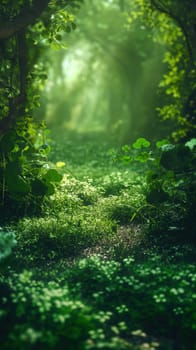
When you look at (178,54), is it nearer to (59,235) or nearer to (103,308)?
(59,235)

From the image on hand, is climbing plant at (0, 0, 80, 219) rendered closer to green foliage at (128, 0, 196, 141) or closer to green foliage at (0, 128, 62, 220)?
green foliage at (0, 128, 62, 220)

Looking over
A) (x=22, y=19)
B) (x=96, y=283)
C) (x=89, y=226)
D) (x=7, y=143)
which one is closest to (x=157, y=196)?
(x=89, y=226)

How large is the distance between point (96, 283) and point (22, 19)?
4.87m

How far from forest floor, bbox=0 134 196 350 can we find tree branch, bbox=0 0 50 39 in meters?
3.00

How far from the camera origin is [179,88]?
39.7 feet

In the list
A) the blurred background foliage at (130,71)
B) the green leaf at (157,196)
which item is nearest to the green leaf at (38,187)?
the green leaf at (157,196)

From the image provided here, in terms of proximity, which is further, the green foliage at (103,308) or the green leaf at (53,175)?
the green leaf at (53,175)

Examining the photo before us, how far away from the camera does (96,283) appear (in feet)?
17.8

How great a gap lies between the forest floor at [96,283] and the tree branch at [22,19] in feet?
9.83

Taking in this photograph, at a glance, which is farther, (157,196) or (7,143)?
(7,143)

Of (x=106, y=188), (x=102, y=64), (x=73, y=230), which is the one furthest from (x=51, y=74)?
(x=73, y=230)

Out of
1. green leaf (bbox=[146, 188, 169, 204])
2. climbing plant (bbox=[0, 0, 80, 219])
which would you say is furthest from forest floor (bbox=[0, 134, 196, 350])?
climbing plant (bbox=[0, 0, 80, 219])

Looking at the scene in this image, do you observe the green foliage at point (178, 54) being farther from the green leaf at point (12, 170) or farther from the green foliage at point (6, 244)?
the green foliage at point (6, 244)

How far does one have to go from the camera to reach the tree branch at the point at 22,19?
7829 millimetres
